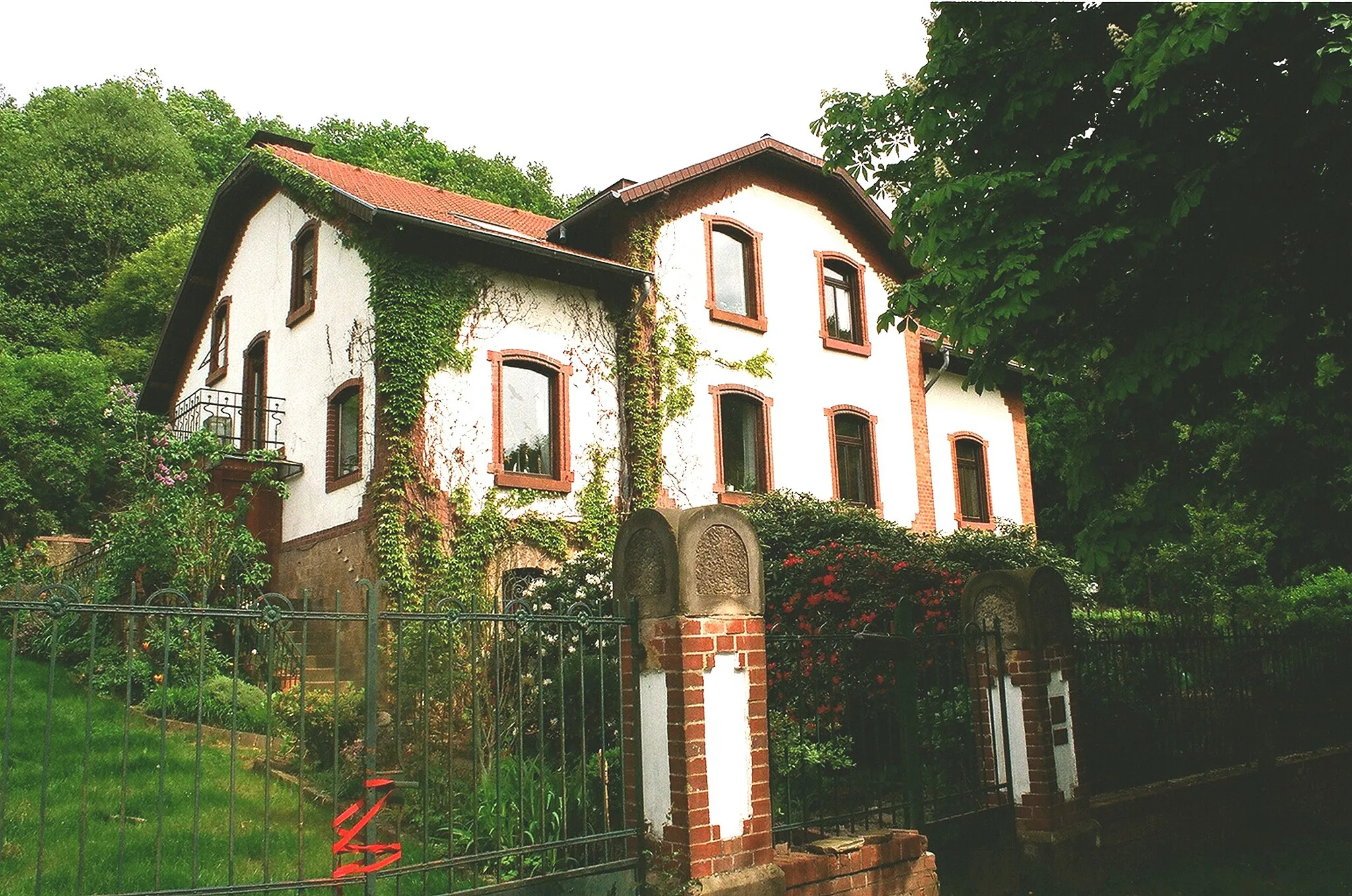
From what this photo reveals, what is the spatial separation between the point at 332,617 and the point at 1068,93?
6964mm

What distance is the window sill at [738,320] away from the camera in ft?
58.0

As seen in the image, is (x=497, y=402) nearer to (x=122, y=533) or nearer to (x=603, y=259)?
(x=603, y=259)

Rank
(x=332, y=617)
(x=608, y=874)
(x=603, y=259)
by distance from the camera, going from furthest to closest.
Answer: (x=603, y=259) < (x=608, y=874) < (x=332, y=617)

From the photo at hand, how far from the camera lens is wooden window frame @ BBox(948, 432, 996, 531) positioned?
21.0 meters

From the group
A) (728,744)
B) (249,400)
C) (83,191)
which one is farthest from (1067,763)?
(83,191)

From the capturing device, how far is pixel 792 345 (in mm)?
18828

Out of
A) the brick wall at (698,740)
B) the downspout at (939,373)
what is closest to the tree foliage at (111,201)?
the downspout at (939,373)

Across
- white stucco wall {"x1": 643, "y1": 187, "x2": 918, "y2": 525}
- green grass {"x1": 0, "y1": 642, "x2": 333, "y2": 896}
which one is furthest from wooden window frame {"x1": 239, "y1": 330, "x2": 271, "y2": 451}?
green grass {"x1": 0, "y1": 642, "x2": 333, "y2": 896}

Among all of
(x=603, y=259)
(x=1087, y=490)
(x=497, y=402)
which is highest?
(x=603, y=259)

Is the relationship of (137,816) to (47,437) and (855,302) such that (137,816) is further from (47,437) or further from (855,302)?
(47,437)

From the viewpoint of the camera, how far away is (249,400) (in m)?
18.7

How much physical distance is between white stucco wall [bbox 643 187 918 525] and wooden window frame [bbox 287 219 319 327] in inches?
218

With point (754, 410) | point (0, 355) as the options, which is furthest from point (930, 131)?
point (0, 355)

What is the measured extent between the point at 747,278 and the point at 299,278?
303 inches
